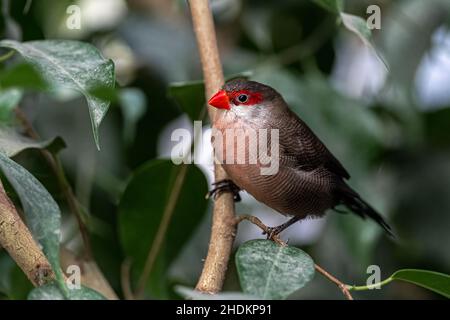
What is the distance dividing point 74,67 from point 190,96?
2.18 feet

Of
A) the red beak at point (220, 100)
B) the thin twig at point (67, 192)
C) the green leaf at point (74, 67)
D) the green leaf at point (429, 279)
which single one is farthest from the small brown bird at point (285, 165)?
the green leaf at point (429, 279)

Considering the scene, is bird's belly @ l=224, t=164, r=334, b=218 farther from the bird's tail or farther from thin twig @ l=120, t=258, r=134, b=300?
thin twig @ l=120, t=258, r=134, b=300

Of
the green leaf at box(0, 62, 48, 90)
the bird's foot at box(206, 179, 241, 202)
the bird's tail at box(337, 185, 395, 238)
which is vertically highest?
the green leaf at box(0, 62, 48, 90)

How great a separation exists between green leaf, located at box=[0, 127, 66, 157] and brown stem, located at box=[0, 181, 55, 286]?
15.1 inches

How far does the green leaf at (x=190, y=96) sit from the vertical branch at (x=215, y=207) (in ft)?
0.29

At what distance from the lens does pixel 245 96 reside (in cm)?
262

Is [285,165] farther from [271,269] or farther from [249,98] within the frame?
[271,269]

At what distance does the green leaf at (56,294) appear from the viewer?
149 cm

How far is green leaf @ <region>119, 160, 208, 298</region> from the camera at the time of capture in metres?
2.57

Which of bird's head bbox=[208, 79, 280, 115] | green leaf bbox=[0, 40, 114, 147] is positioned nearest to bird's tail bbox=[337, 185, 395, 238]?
bird's head bbox=[208, 79, 280, 115]

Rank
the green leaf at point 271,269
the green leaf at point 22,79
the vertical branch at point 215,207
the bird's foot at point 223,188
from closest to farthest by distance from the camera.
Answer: the green leaf at point 22,79 → the green leaf at point 271,269 → the vertical branch at point 215,207 → the bird's foot at point 223,188

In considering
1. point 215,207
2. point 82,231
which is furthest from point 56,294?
point 82,231

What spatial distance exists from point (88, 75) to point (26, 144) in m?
0.46

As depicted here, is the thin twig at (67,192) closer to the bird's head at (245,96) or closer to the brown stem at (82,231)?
the brown stem at (82,231)
